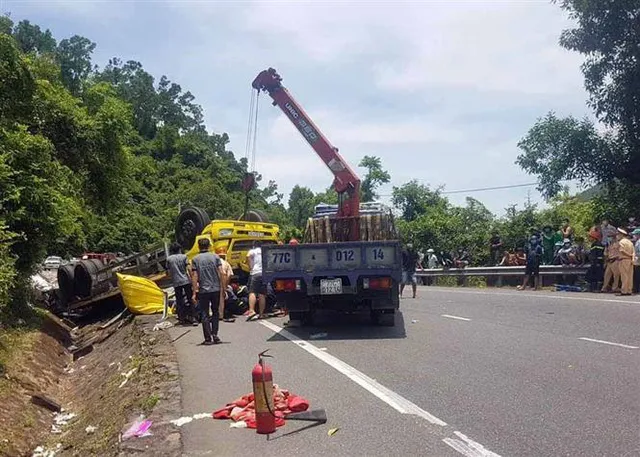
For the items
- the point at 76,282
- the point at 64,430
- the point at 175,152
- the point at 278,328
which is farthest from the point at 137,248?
the point at 64,430

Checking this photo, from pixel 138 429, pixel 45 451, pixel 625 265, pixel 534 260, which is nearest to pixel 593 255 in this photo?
pixel 625 265

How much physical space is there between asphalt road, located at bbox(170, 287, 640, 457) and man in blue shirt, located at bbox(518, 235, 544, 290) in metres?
7.04

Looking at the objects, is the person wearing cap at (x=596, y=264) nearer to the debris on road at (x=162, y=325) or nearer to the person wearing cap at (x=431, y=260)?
the debris on road at (x=162, y=325)

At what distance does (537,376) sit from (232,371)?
144 inches

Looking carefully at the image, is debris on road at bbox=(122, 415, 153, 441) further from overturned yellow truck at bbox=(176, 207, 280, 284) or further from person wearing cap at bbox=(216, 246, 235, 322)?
overturned yellow truck at bbox=(176, 207, 280, 284)

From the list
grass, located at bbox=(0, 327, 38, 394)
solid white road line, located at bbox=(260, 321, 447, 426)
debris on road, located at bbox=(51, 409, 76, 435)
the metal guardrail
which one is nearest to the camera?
solid white road line, located at bbox=(260, 321, 447, 426)

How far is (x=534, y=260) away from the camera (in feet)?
68.6

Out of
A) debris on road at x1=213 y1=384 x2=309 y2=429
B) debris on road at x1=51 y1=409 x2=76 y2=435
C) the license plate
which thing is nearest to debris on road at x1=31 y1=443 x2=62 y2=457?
debris on road at x1=51 y1=409 x2=76 y2=435

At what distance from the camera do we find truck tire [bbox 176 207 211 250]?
20578 mm

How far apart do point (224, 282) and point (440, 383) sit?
585 centimetres

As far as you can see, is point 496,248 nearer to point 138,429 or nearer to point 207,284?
point 207,284

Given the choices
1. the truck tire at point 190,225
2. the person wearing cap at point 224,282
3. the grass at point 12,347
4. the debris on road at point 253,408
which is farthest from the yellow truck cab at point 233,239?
the debris on road at point 253,408

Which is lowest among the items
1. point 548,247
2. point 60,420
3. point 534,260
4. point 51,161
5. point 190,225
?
point 60,420

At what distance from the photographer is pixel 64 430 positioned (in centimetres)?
863
